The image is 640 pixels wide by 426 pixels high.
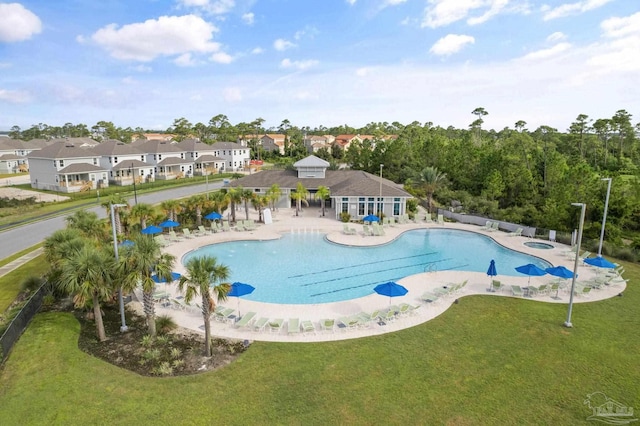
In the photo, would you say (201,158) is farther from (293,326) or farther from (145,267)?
(293,326)

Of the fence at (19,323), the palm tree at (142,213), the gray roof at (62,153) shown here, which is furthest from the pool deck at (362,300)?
the gray roof at (62,153)

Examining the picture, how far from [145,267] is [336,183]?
29.2 m

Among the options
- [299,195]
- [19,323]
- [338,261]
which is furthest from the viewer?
[299,195]

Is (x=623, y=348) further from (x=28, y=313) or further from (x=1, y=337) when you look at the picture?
(x=28, y=313)

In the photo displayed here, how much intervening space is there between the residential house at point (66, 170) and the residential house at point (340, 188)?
25.1m

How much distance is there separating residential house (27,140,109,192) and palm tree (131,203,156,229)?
29.4m

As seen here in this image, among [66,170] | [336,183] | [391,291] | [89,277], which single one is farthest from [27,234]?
[391,291]

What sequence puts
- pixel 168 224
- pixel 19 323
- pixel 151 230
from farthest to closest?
1. pixel 168 224
2. pixel 151 230
3. pixel 19 323

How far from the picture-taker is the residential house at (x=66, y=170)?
167ft

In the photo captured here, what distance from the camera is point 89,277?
1430 centimetres

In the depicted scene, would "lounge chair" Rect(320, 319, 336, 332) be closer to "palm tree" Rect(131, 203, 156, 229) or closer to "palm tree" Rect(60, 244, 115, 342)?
"palm tree" Rect(60, 244, 115, 342)

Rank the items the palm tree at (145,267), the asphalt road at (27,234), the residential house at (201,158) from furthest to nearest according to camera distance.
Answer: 1. the residential house at (201,158)
2. the asphalt road at (27,234)
3. the palm tree at (145,267)

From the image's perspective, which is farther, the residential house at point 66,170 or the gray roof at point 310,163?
the residential house at point 66,170

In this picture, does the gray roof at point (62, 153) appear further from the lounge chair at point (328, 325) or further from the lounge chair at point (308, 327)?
the lounge chair at point (328, 325)
